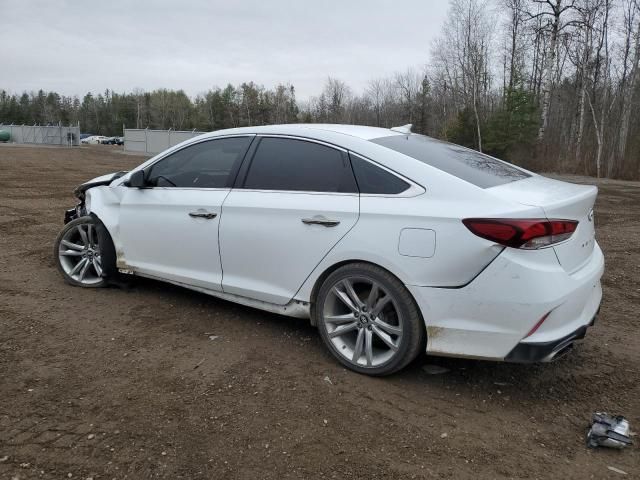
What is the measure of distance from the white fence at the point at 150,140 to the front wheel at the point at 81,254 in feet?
106

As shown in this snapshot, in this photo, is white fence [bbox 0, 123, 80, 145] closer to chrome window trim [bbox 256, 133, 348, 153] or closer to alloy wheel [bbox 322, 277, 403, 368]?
chrome window trim [bbox 256, 133, 348, 153]

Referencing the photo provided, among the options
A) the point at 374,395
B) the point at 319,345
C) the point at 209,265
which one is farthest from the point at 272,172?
the point at 374,395

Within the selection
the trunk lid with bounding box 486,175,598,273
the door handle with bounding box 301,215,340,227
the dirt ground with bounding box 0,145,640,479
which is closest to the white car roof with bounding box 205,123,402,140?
the door handle with bounding box 301,215,340,227

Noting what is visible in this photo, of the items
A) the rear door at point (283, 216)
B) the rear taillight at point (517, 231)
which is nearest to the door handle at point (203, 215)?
the rear door at point (283, 216)

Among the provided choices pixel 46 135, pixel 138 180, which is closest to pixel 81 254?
pixel 138 180

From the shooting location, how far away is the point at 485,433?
273 centimetres

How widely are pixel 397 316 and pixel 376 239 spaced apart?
0.50 m

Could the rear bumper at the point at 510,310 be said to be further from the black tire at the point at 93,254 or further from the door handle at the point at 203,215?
the black tire at the point at 93,254

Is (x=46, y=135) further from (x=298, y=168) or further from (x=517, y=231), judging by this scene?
(x=517, y=231)

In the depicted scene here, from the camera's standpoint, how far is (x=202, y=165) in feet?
14.0

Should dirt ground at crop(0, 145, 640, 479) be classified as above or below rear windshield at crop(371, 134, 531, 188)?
below

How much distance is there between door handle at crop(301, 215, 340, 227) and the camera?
332cm

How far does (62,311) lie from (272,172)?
2.20m

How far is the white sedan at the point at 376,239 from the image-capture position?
9.25 feet
